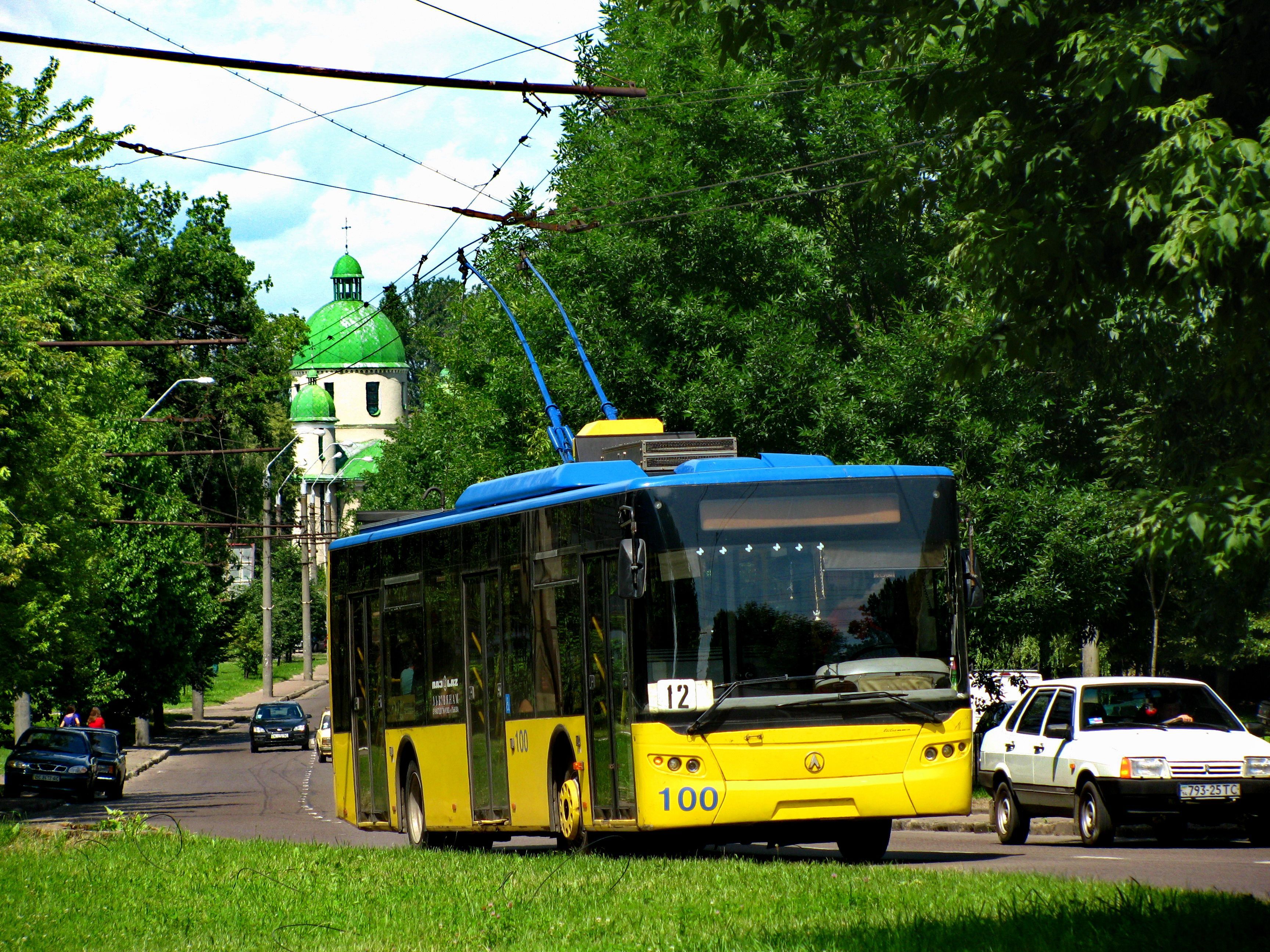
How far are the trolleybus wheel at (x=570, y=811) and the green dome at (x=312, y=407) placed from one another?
11015cm

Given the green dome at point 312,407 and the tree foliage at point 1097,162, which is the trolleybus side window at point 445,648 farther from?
the green dome at point 312,407

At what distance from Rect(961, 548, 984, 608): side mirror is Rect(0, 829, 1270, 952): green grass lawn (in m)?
2.18

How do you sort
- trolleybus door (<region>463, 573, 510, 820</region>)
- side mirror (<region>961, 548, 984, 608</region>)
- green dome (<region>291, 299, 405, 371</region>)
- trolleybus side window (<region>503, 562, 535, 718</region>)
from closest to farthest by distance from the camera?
side mirror (<region>961, 548, 984, 608</region>) → trolleybus side window (<region>503, 562, 535, 718</region>) → trolleybus door (<region>463, 573, 510, 820</region>) → green dome (<region>291, 299, 405, 371</region>)

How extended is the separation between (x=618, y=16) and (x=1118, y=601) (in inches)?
704

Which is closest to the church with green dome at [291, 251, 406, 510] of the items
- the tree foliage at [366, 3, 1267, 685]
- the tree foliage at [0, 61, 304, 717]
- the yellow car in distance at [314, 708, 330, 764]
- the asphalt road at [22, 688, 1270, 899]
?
the tree foliage at [0, 61, 304, 717]

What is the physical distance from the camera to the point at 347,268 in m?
131

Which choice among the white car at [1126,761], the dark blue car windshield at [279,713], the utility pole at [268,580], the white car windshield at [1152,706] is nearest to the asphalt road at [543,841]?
the white car at [1126,761]

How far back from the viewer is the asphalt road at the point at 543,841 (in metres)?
13.2

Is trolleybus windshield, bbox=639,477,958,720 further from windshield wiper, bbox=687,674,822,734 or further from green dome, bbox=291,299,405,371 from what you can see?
green dome, bbox=291,299,405,371

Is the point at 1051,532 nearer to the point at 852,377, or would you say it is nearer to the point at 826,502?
the point at 852,377

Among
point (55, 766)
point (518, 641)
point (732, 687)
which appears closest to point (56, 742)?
point (55, 766)

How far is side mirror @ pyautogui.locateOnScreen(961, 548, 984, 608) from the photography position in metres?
13.1

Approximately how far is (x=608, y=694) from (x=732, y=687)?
44.2 inches

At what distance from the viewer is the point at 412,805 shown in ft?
56.5
